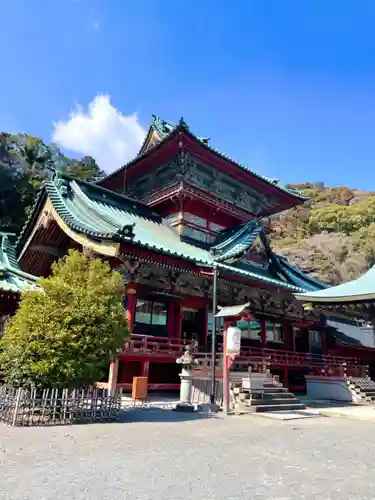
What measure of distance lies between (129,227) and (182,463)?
399 inches

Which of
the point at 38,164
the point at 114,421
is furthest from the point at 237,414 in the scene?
the point at 38,164

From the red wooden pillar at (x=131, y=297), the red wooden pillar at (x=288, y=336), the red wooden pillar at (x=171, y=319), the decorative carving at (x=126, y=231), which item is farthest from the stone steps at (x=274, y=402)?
the red wooden pillar at (x=288, y=336)

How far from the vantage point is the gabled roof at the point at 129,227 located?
16.8 m

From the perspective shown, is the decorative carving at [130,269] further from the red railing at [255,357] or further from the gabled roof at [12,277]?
the gabled roof at [12,277]

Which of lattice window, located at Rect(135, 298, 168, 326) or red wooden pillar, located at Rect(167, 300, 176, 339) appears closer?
lattice window, located at Rect(135, 298, 168, 326)

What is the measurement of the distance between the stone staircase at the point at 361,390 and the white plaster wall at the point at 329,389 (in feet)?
0.42

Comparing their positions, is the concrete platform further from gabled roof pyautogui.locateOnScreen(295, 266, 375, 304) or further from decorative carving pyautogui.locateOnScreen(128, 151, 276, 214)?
decorative carving pyautogui.locateOnScreen(128, 151, 276, 214)

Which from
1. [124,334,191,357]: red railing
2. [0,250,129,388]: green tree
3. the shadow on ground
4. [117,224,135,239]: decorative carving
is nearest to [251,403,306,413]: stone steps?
the shadow on ground

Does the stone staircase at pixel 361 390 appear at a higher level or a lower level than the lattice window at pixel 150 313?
lower

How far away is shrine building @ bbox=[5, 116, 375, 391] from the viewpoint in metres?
16.7

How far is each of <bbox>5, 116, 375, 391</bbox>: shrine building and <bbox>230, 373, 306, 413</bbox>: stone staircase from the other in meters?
2.08

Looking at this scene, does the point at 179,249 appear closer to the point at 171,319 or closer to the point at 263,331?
the point at 171,319

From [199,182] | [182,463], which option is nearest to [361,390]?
[199,182]

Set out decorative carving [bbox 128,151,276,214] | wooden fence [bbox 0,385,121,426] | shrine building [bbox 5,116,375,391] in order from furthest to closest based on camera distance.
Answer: decorative carving [bbox 128,151,276,214] < shrine building [bbox 5,116,375,391] < wooden fence [bbox 0,385,121,426]
